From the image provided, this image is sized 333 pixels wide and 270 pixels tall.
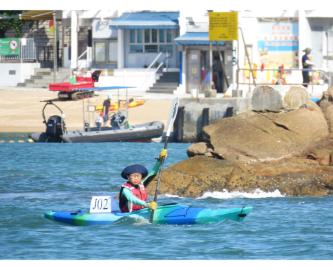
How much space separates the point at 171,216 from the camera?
570 inches

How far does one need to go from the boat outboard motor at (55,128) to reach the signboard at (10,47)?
16.3m

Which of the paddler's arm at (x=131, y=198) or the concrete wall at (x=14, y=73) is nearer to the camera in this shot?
the paddler's arm at (x=131, y=198)

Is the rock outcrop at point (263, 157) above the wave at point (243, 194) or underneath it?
above

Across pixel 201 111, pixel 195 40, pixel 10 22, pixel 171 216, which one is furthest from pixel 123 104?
pixel 171 216

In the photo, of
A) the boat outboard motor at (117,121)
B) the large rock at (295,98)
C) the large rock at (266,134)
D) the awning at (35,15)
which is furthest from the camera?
the awning at (35,15)

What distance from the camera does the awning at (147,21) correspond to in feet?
150

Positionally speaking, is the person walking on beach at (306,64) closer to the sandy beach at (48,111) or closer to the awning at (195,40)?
the sandy beach at (48,111)

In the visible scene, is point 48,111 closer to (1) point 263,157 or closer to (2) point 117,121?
(2) point 117,121

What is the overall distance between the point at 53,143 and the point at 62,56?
58.3 ft

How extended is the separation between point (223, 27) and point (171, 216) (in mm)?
24636

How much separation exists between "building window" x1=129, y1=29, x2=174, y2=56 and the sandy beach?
5686 mm

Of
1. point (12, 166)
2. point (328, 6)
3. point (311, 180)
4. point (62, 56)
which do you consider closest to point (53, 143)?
point (12, 166)

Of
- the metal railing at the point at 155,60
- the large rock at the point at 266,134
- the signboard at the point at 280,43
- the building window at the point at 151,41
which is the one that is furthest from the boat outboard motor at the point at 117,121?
the building window at the point at 151,41

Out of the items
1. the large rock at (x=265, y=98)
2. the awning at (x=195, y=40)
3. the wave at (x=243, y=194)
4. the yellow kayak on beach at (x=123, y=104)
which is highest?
the awning at (x=195, y=40)
